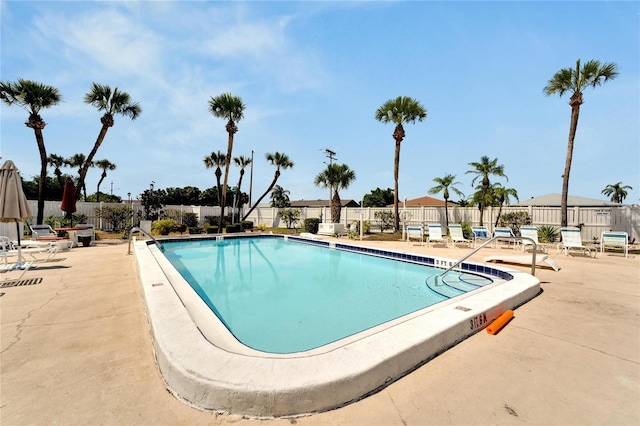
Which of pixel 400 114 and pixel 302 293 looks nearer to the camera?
pixel 302 293

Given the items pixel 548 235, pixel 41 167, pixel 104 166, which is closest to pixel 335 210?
pixel 548 235

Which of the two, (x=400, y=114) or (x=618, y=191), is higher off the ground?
(x=400, y=114)

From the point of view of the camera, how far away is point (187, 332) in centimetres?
249

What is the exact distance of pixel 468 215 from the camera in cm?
1805

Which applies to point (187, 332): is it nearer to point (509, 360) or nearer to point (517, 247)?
point (509, 360)

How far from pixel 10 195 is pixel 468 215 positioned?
2022 cm

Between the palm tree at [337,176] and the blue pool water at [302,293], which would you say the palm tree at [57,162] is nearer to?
the palm tree at [337,176]

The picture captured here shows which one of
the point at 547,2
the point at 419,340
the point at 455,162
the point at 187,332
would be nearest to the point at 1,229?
the point at 187,332

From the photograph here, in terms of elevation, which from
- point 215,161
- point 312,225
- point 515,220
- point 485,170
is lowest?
point 312,225

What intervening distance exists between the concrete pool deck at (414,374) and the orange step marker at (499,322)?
7cm

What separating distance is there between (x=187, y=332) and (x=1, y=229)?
14.6 m

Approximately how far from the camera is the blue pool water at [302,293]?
386 cm

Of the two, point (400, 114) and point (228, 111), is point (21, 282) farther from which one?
point (400, 114)

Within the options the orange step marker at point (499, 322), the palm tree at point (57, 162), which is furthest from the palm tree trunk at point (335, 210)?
the palm tree at point (57, 162)
